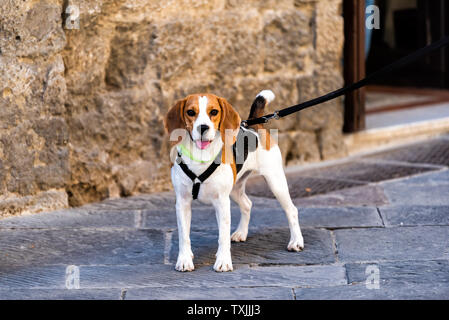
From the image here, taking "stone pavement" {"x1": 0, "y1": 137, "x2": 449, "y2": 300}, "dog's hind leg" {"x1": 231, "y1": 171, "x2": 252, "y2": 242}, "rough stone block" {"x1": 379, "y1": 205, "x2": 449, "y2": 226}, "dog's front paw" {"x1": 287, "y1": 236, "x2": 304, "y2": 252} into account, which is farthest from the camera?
"rough stone block" {"x1": 379, "y1": 205, "x2": 449, "y2": 226}

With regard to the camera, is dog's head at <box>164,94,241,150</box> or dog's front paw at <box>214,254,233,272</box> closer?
dog's head at <box>164,94,241,150</box>

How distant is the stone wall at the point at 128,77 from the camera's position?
502 cm

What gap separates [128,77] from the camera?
18.2 ft

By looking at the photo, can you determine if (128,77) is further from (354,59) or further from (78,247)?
(354,59)

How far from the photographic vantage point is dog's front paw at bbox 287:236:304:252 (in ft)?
14.0

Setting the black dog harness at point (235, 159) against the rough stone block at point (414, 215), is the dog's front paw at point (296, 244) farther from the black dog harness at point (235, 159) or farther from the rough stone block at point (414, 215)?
the rough stone block at point (414, 215)

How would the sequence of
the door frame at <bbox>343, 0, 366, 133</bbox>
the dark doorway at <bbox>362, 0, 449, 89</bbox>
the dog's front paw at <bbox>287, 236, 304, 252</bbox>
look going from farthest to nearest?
the dark doorway at <bbox>362, 0, 449, 89</bbox>, the door frame at <bbox>343, 0, 366, 133</bbox>, the dog's front paw at <bbox>287, 236, 304, 252</bbox>

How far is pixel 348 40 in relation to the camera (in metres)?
7.04

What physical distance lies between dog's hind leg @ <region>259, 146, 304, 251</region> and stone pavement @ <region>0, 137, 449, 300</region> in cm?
9

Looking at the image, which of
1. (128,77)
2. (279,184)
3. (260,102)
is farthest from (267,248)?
(128,77)

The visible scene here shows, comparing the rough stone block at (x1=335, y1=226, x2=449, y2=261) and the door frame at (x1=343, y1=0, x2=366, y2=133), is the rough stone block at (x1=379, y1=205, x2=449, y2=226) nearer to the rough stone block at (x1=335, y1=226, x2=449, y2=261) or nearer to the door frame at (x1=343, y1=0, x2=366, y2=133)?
the rough stone block at (x1=335, y1=226, x2=449, y2=261)

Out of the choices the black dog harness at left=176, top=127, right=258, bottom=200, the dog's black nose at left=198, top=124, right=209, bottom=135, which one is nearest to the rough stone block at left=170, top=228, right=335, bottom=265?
the black dog harness at left=176, top=127, right=258, bottom=200

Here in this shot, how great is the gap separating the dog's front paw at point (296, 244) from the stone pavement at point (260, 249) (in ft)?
0.19

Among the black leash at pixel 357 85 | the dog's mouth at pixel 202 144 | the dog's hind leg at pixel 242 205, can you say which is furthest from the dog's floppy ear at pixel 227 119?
the dog's hind leg at pixel 242 205
